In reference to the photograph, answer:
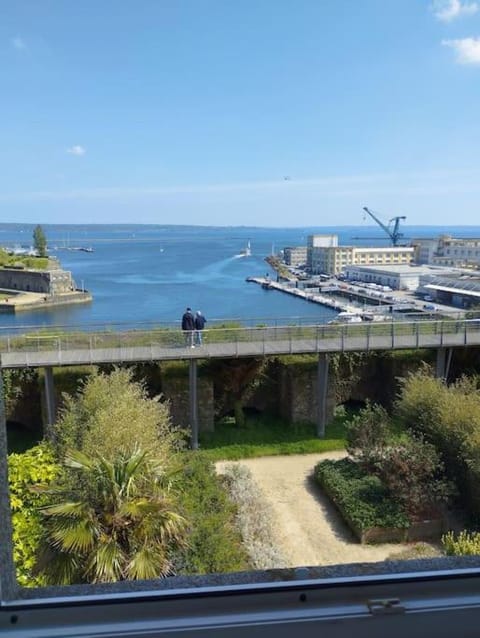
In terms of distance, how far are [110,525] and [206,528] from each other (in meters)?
1.55

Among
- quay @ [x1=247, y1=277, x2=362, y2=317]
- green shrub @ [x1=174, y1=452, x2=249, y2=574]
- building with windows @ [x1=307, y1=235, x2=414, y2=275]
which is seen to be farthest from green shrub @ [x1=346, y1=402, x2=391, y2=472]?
building with windows @ [x1=307, y1=235, x2=414, y2=275]

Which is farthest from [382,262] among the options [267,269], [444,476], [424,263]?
[444,476]

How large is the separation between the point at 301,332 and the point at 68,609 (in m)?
11.2

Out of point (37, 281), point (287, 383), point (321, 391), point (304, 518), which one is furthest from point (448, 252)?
point (304, 518)

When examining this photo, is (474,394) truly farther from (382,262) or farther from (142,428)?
(382,262)

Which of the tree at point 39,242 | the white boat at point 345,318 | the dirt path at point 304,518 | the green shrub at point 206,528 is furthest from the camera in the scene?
the tree at point 39,242

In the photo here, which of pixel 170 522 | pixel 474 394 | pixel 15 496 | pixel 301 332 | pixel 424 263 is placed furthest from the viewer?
pixel 424 263

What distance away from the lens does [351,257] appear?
73.5m

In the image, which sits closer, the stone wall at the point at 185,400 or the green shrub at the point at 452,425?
the green shrub at the point at 452,425

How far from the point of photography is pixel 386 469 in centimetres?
838

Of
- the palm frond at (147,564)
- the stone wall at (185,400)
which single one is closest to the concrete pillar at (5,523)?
the palm frond at (147,564)

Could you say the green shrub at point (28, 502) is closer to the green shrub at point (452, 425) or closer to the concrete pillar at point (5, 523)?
the concrete pillar at point (5, 523)

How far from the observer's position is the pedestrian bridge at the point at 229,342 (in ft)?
36.0

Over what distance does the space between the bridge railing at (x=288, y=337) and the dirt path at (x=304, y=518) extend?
2.57m
